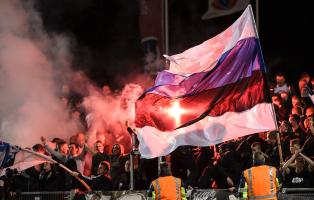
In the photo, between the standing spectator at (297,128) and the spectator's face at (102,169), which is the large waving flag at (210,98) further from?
the spectator's face at (102,169)

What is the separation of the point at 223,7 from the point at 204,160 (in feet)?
18.8

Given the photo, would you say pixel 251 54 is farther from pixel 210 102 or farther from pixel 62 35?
pixel 62 35

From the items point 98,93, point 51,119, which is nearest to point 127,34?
point 98,93

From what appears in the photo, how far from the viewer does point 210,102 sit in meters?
9.81

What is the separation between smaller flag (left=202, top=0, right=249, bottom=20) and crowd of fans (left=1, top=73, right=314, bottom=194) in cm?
274

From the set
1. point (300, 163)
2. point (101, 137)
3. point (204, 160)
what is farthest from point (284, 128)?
point (101, 137)

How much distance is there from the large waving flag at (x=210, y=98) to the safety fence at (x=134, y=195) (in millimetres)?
741

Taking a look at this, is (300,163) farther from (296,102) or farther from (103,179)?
(103,179)

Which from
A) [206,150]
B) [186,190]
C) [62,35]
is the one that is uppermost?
[62,35]

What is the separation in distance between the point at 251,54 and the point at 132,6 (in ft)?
30.4

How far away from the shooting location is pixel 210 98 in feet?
32.3

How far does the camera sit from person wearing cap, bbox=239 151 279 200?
851 centimetres

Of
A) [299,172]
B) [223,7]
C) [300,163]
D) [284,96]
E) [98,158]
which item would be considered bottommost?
[299,172]

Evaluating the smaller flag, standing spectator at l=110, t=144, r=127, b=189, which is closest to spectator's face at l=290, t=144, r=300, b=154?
standing spectator at l=110, t=144, r=127, b=189
